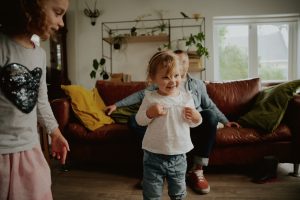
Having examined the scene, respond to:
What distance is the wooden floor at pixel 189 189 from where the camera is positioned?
1.93 m

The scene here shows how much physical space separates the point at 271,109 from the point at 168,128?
137 centimetres

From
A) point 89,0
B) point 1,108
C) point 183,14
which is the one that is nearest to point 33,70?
point 1,108

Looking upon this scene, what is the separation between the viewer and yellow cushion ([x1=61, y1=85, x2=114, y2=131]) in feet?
7.90

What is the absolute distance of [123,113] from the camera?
2.59 m

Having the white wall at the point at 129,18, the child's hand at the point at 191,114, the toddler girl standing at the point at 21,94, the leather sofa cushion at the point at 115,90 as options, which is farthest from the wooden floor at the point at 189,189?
the white wall at the point at 129,18

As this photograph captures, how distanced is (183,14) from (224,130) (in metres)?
2.56

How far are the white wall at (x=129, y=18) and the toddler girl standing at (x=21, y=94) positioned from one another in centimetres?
377

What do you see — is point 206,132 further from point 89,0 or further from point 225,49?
point 89,0

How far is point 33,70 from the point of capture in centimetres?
87

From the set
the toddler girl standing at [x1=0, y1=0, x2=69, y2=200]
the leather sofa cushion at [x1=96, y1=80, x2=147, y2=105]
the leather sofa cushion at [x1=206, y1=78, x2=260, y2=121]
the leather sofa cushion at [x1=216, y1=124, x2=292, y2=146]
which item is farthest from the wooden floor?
the toddler girl standing at [x1=0, y1=0, x2=69, y2=200]

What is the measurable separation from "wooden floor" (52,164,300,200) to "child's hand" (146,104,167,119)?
86cm

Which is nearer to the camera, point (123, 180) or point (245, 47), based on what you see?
point (123, 180)

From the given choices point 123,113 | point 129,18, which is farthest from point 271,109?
point 129,18

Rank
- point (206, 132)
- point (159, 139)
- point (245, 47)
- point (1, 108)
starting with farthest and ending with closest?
1. point (245, 47)
2. point (206, 132)
3. point (159, 139)
4. point (1, 108)
